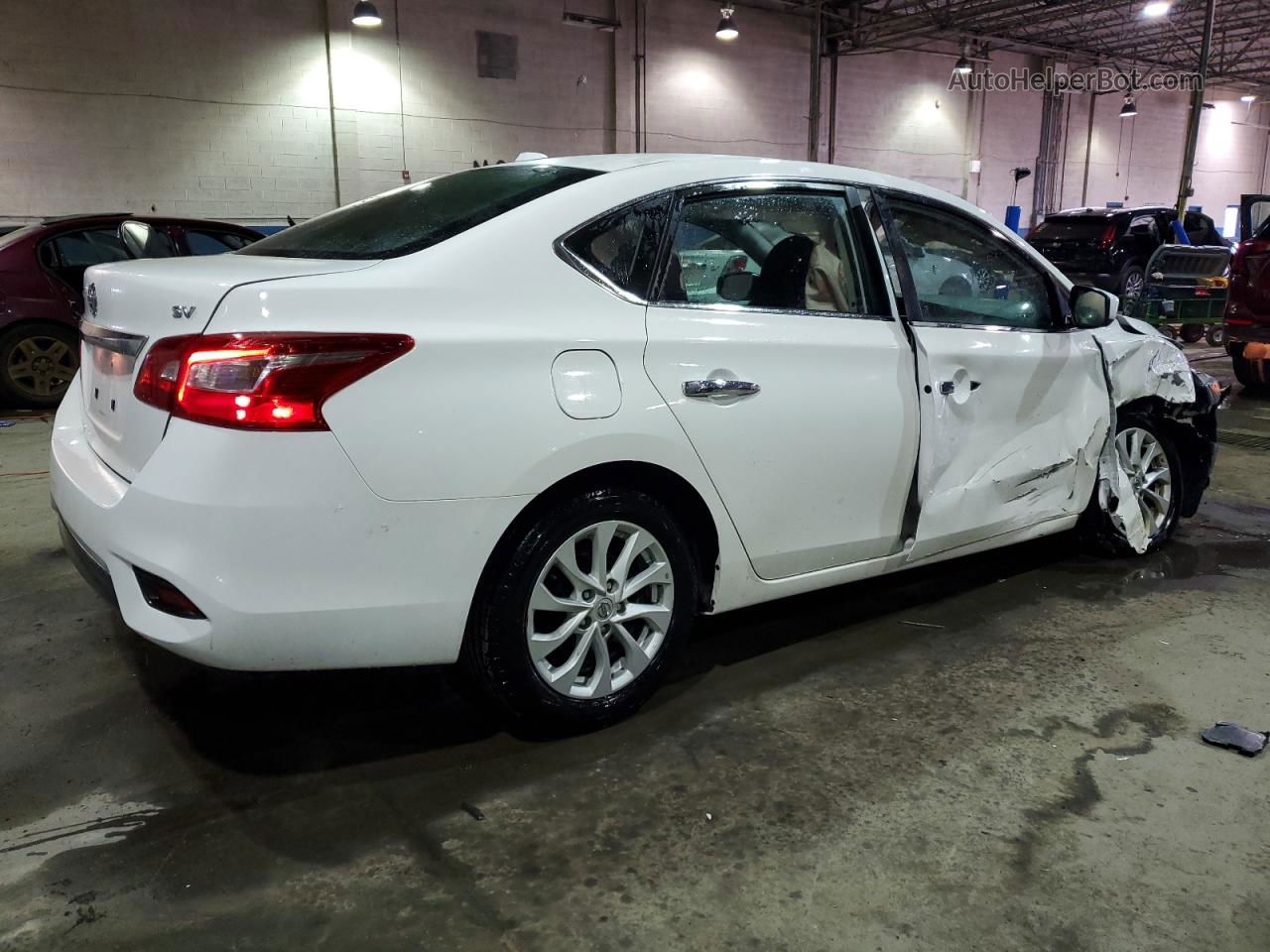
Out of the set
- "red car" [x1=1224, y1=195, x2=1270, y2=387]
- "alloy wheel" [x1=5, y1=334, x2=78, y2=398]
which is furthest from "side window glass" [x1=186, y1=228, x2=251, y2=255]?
"red car" [x1=1224, y1=195, x2=1270, y2=387]

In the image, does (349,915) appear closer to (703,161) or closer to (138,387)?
(138,387)

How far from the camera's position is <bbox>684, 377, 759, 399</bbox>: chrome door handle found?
2406 millimetres

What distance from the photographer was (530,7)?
14070 mm

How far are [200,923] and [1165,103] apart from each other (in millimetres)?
29071

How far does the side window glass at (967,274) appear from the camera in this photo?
3.03 m

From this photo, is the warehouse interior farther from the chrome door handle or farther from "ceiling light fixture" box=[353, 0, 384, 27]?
"ceiling light fixture" box=[353, 0, 384, 27]

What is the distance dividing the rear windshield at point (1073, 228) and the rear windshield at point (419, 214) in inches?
509

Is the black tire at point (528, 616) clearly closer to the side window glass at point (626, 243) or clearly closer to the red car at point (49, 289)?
the side window glass at point (626, 243)

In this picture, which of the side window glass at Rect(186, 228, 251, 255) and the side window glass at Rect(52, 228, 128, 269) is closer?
the side window glass at Rect(52, 228, 128, 269)

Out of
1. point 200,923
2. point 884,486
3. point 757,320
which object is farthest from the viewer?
point 884,486

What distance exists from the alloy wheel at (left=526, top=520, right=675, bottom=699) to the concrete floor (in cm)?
19

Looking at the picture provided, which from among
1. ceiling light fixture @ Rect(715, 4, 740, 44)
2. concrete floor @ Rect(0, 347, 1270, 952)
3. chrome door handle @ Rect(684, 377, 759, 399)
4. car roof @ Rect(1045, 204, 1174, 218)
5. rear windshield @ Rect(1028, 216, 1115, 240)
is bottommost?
concrete floor @ Rect(0, 347, 1270, 952)

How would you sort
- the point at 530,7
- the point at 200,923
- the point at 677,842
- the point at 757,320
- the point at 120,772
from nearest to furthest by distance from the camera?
the point at 200,923 < the point at 677,842 < the point at 120,772 < the point at 757,320 < the point at 530,7

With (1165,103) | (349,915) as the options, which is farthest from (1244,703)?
(1165,103)
